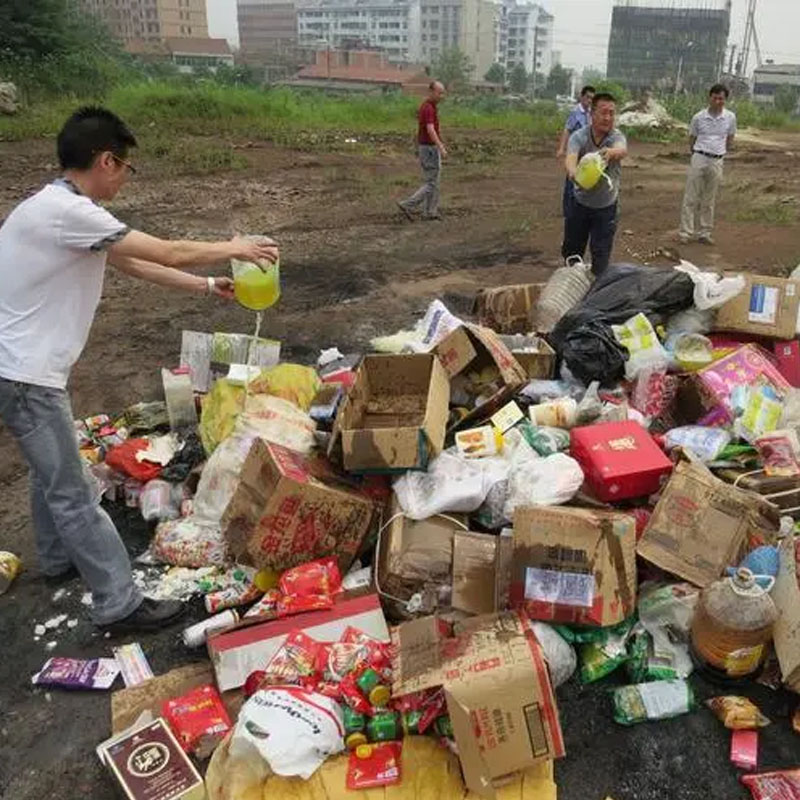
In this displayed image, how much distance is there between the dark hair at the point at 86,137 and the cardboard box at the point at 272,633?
1.59 m

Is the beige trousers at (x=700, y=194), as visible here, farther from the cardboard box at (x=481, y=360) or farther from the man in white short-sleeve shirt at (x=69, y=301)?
the man in white short-sleeve shirt at (x=69, y=301)

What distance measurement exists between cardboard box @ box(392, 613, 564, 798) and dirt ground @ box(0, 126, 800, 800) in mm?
261

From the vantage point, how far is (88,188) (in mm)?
2316

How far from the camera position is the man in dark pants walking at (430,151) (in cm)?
798

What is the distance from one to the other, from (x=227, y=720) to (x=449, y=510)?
3.27 feet

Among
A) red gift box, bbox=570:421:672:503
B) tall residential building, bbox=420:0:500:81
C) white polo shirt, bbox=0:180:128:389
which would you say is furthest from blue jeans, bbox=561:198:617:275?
tall residential building, bbox=420:0:500:81

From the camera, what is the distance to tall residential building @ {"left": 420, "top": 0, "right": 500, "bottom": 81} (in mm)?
77812

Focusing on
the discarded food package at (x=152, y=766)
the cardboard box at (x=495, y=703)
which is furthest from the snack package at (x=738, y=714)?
the discarded food package at (x=152, y=766)

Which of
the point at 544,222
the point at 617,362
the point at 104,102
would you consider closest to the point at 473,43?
the point at 104,102

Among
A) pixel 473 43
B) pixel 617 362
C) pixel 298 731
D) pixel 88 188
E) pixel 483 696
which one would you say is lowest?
pixel 298 731

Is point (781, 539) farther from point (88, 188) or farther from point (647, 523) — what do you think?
point (88, 188)

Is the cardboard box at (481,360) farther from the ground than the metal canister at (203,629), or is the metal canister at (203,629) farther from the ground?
the cardboard box at (481,360)

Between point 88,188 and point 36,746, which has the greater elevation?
point 88,188

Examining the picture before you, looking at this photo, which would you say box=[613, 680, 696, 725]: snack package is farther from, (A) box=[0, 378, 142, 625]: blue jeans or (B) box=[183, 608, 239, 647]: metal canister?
(A) box=[0, 378, 142, 625]: blue jeans
